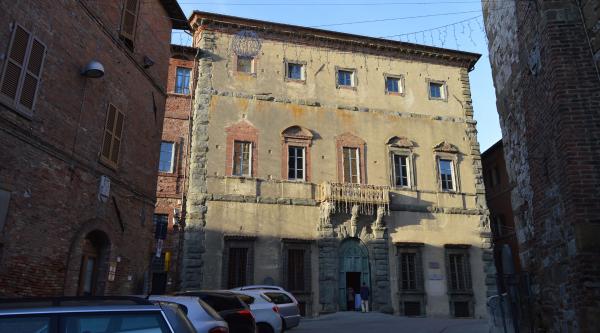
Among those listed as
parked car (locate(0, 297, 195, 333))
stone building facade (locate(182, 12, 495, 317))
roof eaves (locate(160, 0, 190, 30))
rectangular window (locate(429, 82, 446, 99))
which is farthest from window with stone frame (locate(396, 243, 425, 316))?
parked car (locate(0, 297, 195, 333))

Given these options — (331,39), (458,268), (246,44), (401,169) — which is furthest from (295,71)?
(458,268)

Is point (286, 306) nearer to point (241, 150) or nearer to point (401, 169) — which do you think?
point (241, 150)

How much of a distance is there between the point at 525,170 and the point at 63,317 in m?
7.59

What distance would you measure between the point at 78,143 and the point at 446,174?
57.6 feet

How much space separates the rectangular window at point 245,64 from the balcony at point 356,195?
21.9ft

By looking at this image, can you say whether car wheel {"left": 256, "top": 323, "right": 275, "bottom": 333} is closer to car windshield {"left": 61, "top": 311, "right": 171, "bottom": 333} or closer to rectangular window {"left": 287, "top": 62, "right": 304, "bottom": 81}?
car windshield {"left": 61, "top": 311, "right": 171, "bottom": 333}

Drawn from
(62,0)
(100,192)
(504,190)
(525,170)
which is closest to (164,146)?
(100,192)

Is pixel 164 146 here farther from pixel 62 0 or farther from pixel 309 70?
pixel 62 0

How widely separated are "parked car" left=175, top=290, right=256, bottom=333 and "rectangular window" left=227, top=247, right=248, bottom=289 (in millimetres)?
10497

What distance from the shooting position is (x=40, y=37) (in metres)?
9.48

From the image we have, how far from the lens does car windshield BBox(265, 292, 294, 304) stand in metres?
13.4

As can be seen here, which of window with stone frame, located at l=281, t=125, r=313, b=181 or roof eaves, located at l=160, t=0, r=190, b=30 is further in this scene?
window with stone frame, located at l=281, t=125, r=313, b=181

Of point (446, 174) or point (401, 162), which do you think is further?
point (446, 174)

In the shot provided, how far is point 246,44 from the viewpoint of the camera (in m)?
22.7
